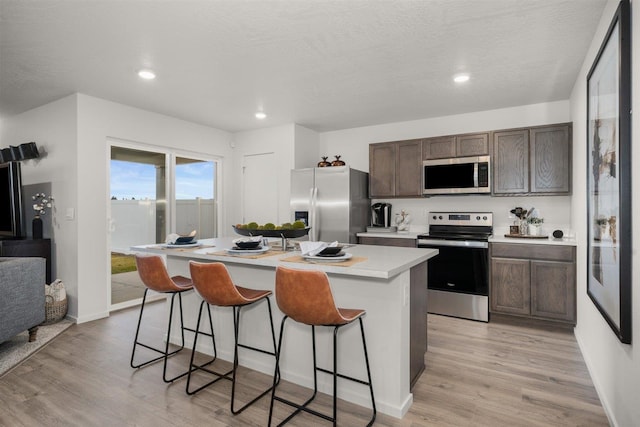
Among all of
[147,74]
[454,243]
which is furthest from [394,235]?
[147,74]

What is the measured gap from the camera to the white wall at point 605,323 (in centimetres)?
154

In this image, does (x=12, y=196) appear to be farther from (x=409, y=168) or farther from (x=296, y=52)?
(x=409, y=168)

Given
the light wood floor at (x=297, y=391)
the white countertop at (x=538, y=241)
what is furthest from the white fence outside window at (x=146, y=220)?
the white countertop at (x=538, y=241)

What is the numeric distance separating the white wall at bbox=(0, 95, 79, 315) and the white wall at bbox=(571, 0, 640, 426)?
4.58 m

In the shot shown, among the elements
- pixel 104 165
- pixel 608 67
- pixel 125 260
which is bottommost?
pixel 125 260

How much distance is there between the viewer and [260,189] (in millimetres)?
5453

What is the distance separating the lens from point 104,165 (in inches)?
159

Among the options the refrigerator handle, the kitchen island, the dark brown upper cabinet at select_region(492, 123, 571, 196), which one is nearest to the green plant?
the kitchen island

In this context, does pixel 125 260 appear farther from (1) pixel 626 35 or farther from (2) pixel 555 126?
(2) pixel 555 126

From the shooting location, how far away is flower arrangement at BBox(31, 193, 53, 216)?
4.05m

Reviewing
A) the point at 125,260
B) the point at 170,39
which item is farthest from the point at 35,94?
the point at 170,39

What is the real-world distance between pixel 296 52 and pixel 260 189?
288cm

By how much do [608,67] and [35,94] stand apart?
16.6 ft

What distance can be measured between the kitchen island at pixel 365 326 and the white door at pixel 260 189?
2670 millimetres
